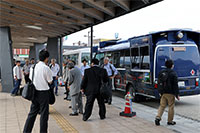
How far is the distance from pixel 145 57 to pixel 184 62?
59.1 inches

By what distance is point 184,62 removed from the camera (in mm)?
8883

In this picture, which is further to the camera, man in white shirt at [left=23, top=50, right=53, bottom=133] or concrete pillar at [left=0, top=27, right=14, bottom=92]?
concrete pillar at [left=0, top=27, right=14, bottom=92]

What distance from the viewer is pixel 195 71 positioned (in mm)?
9023

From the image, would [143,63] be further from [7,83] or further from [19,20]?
[7,83]

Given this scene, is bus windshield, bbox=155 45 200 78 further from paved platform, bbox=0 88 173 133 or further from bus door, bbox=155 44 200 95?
paved platform, bbox=0 88 173 133

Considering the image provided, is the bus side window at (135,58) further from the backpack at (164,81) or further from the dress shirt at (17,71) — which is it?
the dress shirt at (17,71)

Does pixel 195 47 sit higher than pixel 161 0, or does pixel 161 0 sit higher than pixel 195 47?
pixel 161 0

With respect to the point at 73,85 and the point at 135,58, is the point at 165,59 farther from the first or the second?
the point at 73,85

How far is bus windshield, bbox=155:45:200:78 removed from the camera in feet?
28.2

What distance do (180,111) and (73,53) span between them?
49.0 ft

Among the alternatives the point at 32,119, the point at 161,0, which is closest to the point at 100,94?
the point at 32,119

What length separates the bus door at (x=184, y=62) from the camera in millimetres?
8602

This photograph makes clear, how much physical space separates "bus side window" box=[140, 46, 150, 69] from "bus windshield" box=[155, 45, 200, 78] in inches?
19.1

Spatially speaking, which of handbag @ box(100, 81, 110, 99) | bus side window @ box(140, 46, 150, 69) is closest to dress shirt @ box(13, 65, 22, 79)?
bus side window @ box(140, 46, 150, 69)
